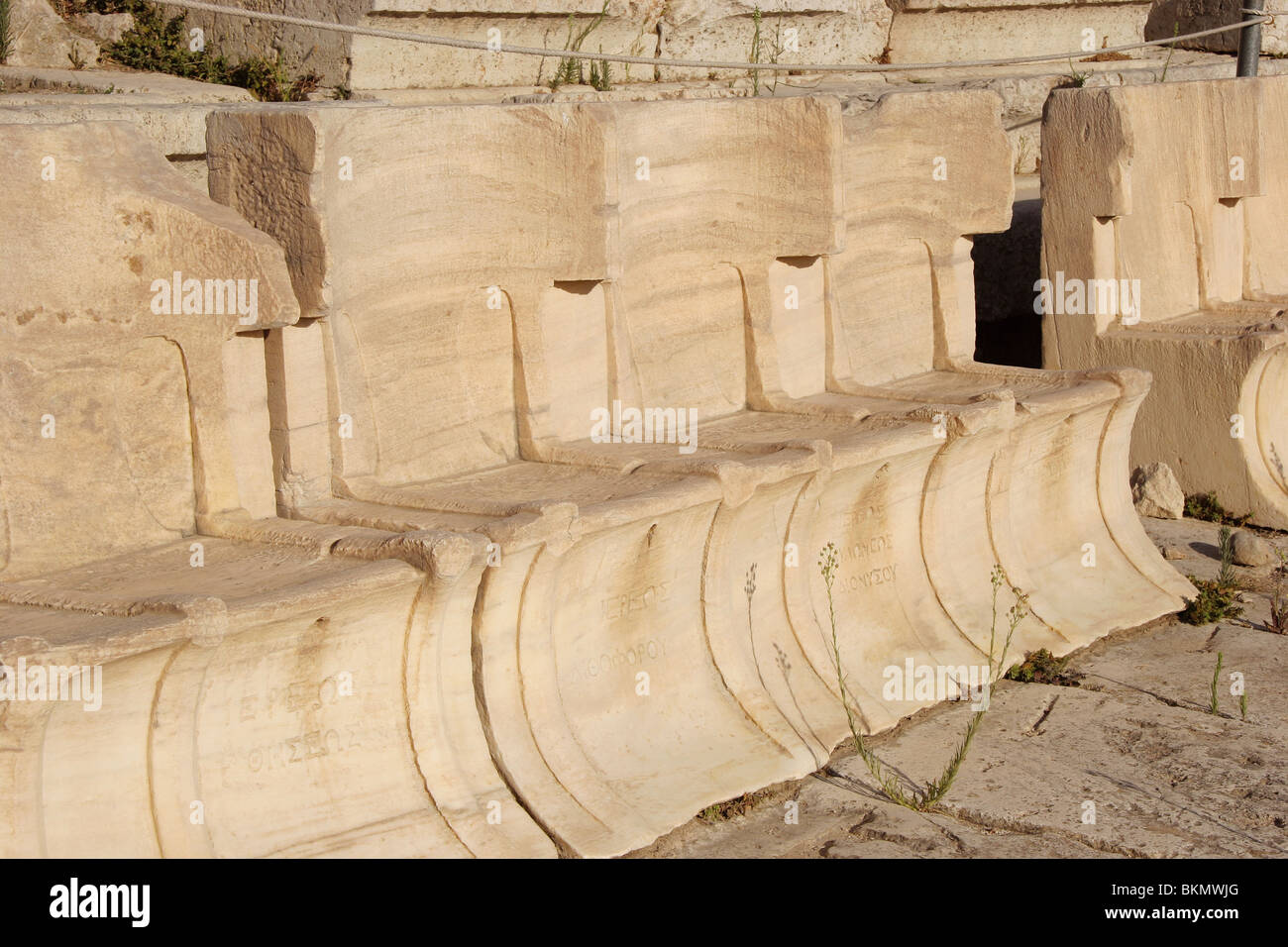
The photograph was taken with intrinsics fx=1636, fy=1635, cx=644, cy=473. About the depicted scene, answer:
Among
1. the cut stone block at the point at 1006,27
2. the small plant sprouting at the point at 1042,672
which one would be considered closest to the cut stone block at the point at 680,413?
the small plant sprouting at the point at 1042,672

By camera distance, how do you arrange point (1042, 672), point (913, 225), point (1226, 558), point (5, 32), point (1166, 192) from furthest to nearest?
point (1166, 192)
point (5, 32)
point (913, 225)
point (1226, 558)
point (1042, 672)

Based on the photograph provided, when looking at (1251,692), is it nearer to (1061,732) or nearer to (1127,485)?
(1061,732)

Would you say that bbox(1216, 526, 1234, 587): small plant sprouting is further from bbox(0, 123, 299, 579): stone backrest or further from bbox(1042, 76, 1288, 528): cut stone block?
bbox(0, 123, 299, 579): stone backrest

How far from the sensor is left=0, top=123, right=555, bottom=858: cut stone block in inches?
147

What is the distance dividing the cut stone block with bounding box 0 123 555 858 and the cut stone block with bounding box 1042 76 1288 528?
4.53 meters

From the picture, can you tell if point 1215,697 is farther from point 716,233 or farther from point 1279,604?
point 716,233

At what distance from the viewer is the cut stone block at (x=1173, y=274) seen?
7680 millimetres

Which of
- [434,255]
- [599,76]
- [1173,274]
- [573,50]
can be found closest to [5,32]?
[573,50]

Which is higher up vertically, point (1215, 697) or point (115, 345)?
point (115, 345)

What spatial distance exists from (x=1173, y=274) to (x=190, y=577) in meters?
6.00

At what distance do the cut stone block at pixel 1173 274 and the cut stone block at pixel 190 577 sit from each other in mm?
4534

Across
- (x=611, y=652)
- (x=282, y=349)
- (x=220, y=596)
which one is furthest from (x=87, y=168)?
(x=611, y=652)

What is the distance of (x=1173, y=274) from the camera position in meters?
8.51

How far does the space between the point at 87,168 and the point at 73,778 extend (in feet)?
5.31
